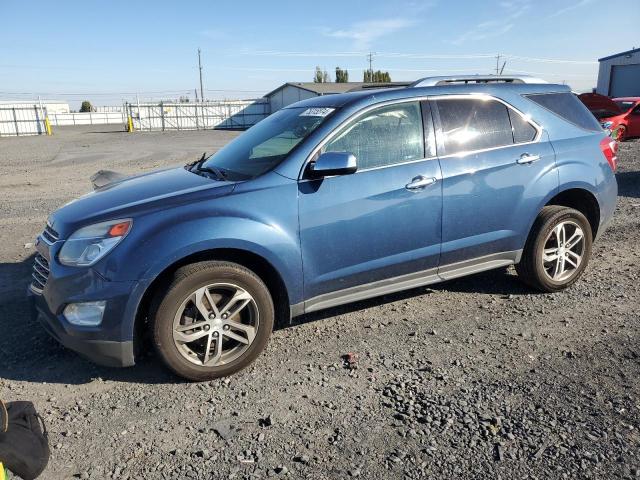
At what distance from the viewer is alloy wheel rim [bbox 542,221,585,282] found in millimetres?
4500

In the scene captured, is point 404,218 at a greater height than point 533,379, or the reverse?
point 404,218

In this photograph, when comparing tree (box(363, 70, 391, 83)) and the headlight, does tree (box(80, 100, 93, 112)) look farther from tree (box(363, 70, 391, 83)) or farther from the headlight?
the headlight

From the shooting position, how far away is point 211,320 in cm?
325

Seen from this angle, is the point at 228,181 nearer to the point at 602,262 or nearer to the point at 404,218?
the point at 404,218

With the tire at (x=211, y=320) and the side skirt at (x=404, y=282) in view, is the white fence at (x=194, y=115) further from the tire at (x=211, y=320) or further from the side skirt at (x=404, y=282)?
the tire at (x=211, y=320)

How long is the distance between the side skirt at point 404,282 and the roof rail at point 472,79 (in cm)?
154

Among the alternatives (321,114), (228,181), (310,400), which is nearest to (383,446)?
(310,400)

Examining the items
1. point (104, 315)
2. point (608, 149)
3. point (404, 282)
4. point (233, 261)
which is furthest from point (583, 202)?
point (104, 315)

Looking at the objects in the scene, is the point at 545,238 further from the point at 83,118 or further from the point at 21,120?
the point at 83,118

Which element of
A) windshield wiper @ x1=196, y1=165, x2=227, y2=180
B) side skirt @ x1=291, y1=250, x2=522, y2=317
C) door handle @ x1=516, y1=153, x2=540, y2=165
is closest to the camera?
side skirt @ x1=291, y1=250, x2=522, y2=317

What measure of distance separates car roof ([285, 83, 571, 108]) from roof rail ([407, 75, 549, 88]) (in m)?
0.10

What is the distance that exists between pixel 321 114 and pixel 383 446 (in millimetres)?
2434

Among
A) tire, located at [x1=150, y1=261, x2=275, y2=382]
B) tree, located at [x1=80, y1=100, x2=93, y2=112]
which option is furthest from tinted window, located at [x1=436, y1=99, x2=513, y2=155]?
tree, located at [x1=80, y1=100, x2=93, y2=112]

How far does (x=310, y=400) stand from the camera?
3.09 meters
